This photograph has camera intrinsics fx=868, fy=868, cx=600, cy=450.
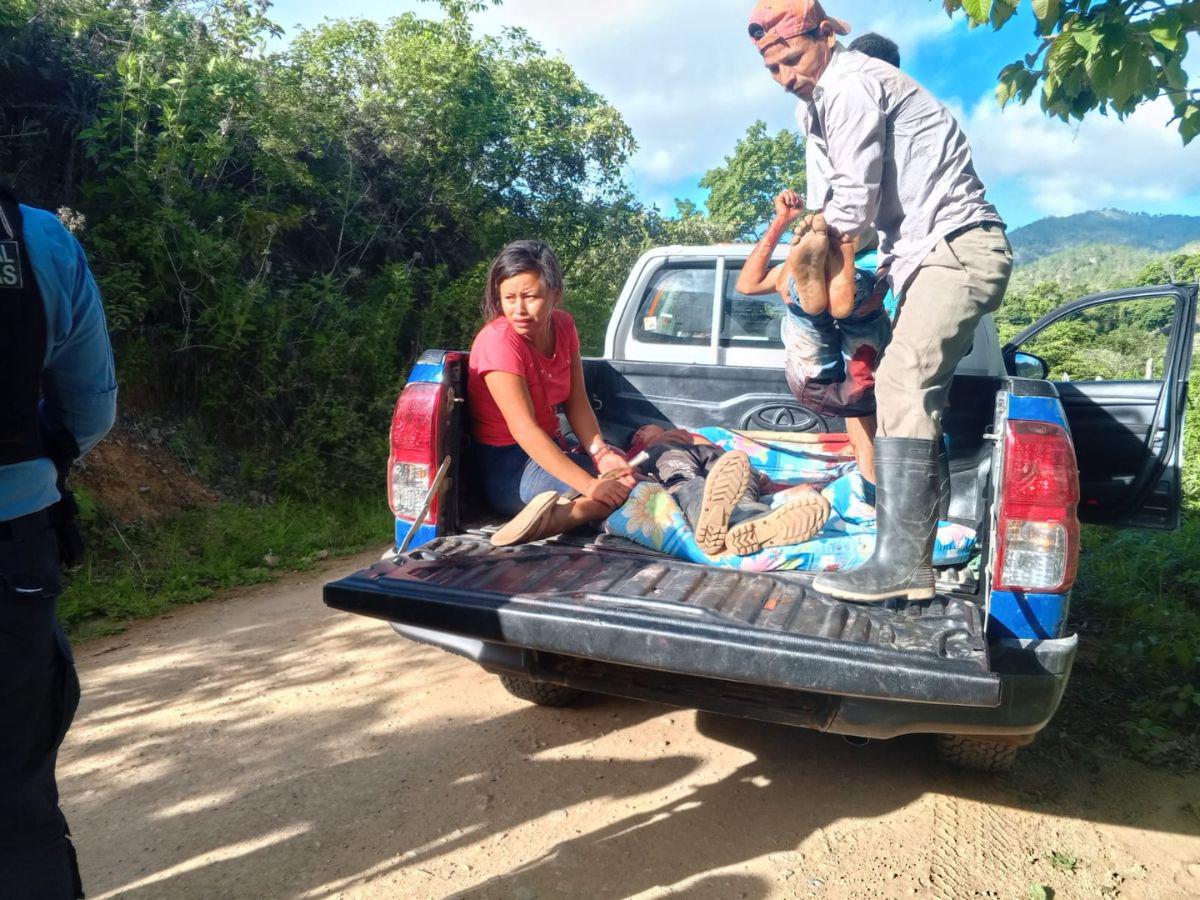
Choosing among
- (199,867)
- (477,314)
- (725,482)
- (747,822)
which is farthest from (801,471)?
(477,314)

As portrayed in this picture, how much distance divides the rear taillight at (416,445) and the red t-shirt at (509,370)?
218 mm

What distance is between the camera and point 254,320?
671 centimetres

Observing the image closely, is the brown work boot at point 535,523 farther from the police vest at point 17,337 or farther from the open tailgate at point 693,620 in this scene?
the police vest at point 17,337

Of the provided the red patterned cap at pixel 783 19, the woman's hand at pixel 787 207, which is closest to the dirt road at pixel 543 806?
the woman's hand at pixel 787 207

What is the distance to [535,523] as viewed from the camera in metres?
2.80

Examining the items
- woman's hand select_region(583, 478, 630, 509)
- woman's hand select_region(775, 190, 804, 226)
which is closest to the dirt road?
woman's hand select_region(583, 478, 630, 509)

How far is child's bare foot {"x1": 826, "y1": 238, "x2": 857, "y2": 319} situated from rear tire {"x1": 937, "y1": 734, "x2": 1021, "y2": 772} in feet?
4.67

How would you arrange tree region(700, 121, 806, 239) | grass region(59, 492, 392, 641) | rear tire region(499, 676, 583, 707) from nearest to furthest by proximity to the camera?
rear tire region(499, 676, 583, 707) < grass region(59, 492, 392, 641) < tree region(700, 121, 806, 239)

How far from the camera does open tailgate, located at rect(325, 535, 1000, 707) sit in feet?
6.59

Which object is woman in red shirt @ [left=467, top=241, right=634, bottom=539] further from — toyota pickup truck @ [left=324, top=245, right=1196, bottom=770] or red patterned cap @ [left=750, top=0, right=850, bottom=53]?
red patterned cap @ [left=750, top=0, right=850, bottom=53]

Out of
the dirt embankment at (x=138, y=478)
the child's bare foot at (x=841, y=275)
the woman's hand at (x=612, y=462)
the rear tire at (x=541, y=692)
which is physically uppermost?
the child's bare foot at (x=841, y=275)

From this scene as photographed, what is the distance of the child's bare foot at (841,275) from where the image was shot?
2840mm

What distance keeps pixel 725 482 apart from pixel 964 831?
4.15 feet

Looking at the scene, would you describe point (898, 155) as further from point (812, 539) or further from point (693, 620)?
point (693, 620)
